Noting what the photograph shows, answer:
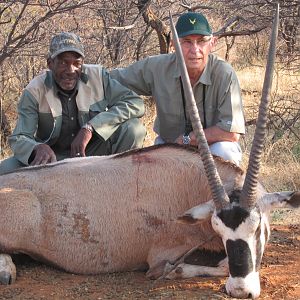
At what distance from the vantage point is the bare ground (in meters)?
4.14

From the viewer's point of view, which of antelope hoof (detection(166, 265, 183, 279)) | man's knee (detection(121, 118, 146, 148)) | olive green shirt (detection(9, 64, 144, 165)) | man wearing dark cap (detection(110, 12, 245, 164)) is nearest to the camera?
antelope hoof (detection(166, 265, 183, 279))

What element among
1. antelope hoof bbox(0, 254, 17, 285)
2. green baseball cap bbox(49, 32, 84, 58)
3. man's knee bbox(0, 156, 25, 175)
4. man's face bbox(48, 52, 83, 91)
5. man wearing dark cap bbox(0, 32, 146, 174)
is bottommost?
antelope hoof bbox(0, 254, 17, 285)

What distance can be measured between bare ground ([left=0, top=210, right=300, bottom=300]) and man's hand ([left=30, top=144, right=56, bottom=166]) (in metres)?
0.85

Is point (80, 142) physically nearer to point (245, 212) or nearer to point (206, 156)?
point (206, 156)

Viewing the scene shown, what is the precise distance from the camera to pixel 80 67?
5.84 m

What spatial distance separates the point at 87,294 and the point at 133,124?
2150mm

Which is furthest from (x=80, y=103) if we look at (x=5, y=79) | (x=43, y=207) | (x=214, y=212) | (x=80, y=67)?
(x=5, y=79)

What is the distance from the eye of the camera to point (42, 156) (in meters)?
Result: 5.33

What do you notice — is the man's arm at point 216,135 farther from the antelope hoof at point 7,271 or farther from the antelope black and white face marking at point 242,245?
the antelope hoof at point 7,271

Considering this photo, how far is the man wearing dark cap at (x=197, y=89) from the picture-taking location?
17.7 ft

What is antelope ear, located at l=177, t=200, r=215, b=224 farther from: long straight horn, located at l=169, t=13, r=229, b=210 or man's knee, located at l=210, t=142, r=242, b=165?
Answer: man's knee, located at l=210, t=142, r=242, b=165

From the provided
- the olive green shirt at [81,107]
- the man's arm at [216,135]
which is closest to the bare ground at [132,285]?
the man's arm at [216,135]

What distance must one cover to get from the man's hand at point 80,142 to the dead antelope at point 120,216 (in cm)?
68

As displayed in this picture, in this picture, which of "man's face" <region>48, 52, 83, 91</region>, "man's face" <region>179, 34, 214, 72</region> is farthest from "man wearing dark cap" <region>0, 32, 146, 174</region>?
"man's face" <region>179, 34, 214, 72</region>
